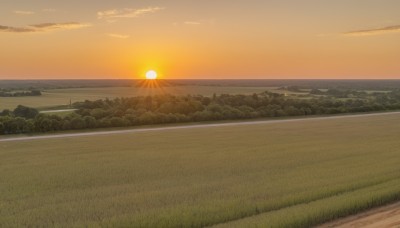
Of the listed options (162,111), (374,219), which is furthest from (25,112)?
(374,219)

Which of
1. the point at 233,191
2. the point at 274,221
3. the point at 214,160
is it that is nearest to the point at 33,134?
the point at 214,160

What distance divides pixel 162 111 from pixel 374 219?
41201 millimetres

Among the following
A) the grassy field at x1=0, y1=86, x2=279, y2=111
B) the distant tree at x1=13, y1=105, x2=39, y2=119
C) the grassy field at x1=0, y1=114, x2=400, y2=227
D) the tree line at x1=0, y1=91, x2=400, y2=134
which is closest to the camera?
the grassy field at x1=0, y1=114, x2=400, y2=227

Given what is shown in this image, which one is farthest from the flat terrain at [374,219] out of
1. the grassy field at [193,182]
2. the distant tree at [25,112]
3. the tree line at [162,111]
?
the distant tree at [25,112]

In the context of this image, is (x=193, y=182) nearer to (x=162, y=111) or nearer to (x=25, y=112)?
(x=162, y=111)

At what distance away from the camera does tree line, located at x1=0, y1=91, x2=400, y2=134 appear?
1601 inches

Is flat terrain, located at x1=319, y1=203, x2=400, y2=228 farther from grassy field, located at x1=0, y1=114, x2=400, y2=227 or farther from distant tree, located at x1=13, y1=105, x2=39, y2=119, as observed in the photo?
distant tree, located at x1=13, y1=105, x2=39, y2=119

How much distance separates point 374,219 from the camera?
500 inches

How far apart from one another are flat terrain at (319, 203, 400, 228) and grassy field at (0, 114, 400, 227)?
0.99ft

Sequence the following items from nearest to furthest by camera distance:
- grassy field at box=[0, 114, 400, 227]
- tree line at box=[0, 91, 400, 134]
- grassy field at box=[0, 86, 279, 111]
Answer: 1. grassy field at box=[0, 114, 400, 227]
2. tree line at box=[0, 91, 400, 134]
3. grassy field at box=[0, 86, 279, 111]

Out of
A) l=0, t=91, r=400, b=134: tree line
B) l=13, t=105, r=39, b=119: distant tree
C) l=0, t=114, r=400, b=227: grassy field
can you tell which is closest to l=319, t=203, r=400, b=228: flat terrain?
l=0, t=114, r=400, b=227: grassy field

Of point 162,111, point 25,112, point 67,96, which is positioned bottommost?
point 162,111

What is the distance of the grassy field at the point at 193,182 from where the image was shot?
12.4 m

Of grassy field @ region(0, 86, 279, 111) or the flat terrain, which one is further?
grassy field @ region(0, 86, 279, 111)
